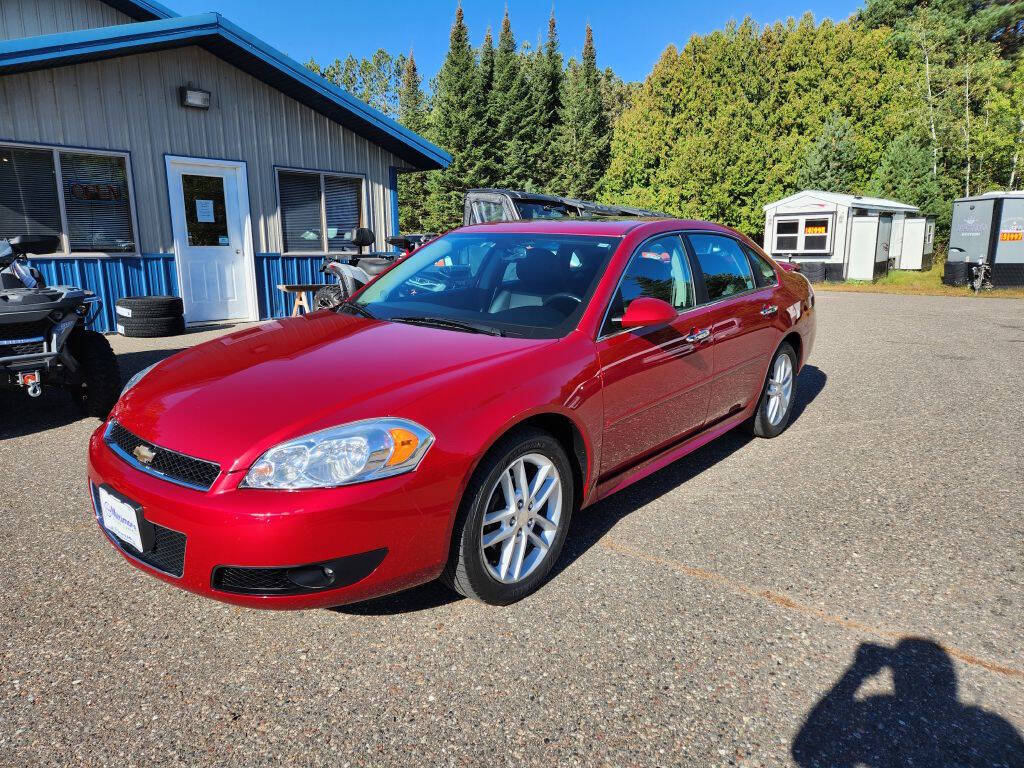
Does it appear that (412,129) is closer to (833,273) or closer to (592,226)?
(833,273)

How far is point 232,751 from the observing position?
1.97 m

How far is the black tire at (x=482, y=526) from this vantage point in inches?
97.1

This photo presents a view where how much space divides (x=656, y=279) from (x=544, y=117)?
45681mm

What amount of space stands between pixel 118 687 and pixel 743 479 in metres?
3.36

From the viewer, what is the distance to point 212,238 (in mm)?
10680

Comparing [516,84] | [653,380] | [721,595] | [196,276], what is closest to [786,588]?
[721,595]

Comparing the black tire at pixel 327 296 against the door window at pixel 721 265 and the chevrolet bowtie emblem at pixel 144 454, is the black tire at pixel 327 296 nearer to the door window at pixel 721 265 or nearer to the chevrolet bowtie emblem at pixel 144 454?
the door window at pixel 721 265

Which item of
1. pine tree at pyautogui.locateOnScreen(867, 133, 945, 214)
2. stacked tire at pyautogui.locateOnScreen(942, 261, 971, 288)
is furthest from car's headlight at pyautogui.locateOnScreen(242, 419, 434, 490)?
pine tree at pyautogui.locateOnScreen(867, 133, 945, 214)

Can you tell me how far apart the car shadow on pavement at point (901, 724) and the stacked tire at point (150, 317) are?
935cm

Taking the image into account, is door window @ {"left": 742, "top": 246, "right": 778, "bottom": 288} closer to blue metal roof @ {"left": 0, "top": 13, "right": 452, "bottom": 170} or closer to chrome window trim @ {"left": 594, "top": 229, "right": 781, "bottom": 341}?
chrome window trim @ {"left": 594, "top": 229, "right": 781, "bottom": 341}

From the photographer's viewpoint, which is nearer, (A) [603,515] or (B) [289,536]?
(B) [289,536]

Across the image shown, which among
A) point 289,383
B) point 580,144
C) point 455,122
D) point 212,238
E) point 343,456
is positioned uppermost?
point 455,122

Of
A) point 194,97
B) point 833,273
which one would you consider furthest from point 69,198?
point 833,273

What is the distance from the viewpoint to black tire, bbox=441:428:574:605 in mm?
2467
